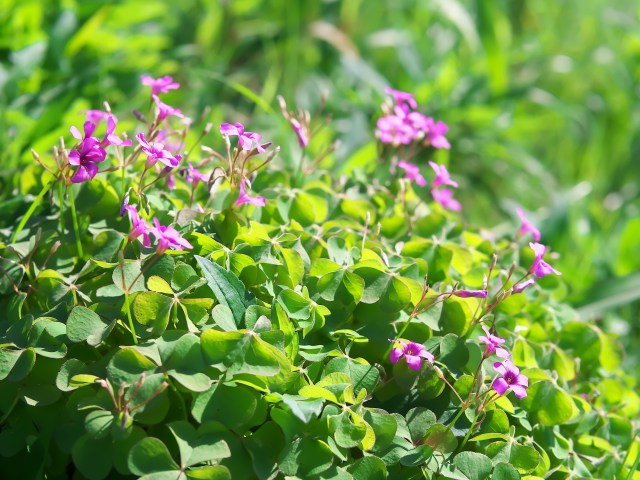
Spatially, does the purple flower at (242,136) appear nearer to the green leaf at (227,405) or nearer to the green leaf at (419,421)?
the green leaf at (227,405)

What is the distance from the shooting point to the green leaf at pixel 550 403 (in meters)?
1.48

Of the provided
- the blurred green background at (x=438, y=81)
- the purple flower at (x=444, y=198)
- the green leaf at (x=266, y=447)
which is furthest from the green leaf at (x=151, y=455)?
the blurred green background at (x=438, y=81)

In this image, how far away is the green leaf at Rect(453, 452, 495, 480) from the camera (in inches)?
51.9

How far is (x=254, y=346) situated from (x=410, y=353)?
11.5 inches

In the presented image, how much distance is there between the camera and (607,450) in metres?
1.61

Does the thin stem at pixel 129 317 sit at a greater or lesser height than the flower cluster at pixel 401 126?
greater

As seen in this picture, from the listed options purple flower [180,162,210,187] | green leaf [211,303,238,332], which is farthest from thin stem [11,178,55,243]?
green leaf [211,303,238,332]

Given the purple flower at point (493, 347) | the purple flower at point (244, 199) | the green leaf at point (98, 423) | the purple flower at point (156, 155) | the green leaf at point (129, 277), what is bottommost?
the purple flower at point (493, 347)

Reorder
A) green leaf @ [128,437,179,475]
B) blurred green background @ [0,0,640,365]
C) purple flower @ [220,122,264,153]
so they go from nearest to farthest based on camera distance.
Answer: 1. green leaf @ [128,437,179,475]
2. purple flower @ [220,122,264,153]
3. blurred green background @ [0,0,640,365]

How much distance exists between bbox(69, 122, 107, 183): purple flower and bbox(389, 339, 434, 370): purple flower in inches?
22.2

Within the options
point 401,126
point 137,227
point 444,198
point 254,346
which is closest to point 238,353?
point 254,346

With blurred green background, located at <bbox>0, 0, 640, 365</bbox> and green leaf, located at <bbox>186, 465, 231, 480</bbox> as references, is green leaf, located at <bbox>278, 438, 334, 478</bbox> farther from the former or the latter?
blurred green background, located at <bbox>0, 0, 640, 365</bbox>

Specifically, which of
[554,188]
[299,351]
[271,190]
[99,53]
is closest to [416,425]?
[299,351]

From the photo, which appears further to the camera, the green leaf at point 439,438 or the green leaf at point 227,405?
the green leaf at point 439,438
